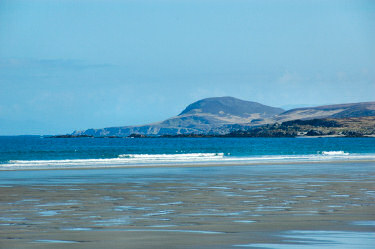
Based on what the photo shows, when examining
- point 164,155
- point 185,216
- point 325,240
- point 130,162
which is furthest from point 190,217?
point 164,155

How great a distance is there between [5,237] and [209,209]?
5.67 m

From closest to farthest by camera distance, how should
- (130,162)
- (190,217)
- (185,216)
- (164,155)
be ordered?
(190,217) → (185,216) → (130,162) → (164,155)

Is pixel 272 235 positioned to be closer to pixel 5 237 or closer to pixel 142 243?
pixel 142 243

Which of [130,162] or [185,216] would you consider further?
[130,162]

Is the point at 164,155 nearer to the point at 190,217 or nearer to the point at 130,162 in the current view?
the point at 130,162

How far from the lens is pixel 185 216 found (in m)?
13.9

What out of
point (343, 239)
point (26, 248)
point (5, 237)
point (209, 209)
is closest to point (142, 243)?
point (26, 248)

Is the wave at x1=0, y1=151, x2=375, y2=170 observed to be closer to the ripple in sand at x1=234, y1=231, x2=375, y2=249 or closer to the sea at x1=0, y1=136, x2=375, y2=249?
the sea at x1=0, y1=136, x2=375, y2=249

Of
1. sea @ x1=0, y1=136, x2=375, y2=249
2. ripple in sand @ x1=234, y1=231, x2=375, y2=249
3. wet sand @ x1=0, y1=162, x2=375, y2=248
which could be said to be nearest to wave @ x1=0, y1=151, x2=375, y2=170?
wet sand @ x1=0, y1=162, x2=375, y2=248

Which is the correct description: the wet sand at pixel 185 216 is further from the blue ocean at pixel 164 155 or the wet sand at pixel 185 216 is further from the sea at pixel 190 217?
the blue ocean at pixel 164 155

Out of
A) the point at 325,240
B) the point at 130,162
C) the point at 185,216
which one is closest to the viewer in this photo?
the point at 325,240

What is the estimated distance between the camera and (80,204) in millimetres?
16453

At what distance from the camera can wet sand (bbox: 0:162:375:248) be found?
10.7 m

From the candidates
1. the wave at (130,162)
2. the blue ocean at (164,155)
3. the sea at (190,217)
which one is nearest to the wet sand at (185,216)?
the sea at (190,217)
